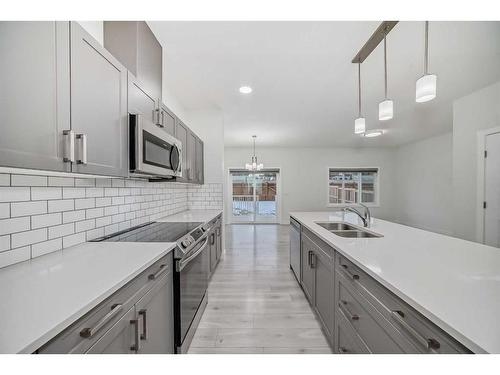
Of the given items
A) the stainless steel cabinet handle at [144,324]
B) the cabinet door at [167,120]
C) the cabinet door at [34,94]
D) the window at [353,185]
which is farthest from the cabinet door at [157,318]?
the window at [353,185]

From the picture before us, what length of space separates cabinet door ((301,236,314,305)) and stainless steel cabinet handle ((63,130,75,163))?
1.93 meters

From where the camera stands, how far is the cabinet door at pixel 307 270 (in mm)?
2154

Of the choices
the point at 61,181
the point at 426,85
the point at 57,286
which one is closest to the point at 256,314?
the point at 57,286

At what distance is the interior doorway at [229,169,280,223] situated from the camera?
7.89m

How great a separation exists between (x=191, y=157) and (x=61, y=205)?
6.26ft

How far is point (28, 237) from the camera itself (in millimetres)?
1138

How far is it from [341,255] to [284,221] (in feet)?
21.0

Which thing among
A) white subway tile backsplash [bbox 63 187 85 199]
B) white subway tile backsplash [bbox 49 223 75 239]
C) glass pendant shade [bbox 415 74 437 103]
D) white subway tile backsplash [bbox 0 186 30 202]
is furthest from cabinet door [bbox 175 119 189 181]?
glass pendant shade [bbox 415 74 437 103]

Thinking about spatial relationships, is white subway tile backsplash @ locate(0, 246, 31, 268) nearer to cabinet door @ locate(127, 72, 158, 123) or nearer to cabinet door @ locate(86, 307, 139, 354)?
cabinet door @ locate(86, 307, 139, 354)

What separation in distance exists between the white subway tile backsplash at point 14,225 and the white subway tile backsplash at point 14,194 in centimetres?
10

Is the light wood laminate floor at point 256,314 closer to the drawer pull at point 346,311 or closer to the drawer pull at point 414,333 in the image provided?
the drawer pull at point 346,311
